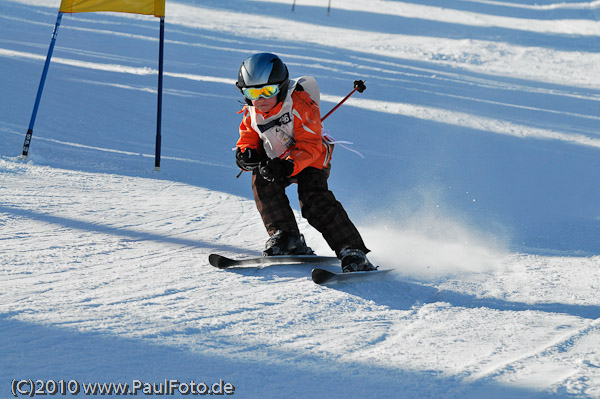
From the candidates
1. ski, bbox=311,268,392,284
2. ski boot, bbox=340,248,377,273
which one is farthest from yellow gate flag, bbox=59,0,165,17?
ski, bbox=311,268,392,284

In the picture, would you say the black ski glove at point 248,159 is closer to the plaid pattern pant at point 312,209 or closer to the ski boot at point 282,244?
the plaid pattern pant at point 312,209

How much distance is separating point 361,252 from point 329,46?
16.7m

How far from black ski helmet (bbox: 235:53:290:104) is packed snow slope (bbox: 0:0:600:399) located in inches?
42.7

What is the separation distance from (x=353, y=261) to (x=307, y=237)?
1.15 meters

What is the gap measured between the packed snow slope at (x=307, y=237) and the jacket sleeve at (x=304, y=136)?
2.12 feet

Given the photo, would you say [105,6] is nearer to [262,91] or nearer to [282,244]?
[262,91]

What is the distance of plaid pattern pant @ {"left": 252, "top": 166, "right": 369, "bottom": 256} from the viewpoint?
Result: 4.06 m

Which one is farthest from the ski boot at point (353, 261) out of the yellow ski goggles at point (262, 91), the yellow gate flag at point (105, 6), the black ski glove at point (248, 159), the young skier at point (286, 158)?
the yellow gate flag at point (105, 6)

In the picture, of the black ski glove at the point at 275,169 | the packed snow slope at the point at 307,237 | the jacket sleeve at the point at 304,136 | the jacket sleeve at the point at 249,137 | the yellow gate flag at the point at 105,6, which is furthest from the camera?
the yellow gate flag at the point at 105,6

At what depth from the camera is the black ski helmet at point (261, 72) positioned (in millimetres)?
3996

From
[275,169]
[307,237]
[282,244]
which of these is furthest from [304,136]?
[307,237]

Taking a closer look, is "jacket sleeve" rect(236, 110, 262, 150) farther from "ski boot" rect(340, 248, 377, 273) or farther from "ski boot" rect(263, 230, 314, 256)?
"ski boot" rect(340, 248, 377, 273)

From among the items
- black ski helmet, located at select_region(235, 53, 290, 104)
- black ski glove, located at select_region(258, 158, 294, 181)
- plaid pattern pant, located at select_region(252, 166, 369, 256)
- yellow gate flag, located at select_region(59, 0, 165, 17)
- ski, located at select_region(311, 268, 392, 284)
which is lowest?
ski, located at select_region(311, 268, 392, 284)

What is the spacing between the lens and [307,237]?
5105mm
